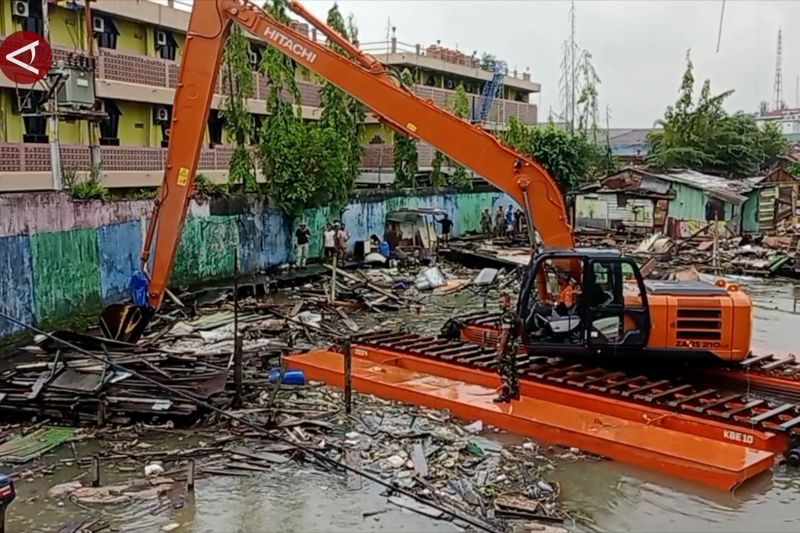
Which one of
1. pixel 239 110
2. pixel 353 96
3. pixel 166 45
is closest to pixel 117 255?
pixel 353 96

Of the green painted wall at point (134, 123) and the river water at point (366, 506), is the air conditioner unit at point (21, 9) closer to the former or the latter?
the green painted wall at point (134, 123)

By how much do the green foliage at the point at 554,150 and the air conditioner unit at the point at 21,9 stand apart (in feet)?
67.6

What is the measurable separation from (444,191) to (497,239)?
3.04 metres

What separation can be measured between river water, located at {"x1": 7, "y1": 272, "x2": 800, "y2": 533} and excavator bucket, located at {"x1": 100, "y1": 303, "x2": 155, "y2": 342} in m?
4.70

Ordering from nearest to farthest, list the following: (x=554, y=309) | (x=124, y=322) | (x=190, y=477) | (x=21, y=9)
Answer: (x=190, y=477) < (x=554, y=309) < (x=124, y=322) < (x=21, y=9)

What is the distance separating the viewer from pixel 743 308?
11180mm

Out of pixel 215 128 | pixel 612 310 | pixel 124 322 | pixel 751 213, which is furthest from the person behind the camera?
pixel 751 213

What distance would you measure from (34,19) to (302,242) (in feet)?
33.6

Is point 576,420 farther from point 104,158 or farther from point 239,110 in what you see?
point 104,158

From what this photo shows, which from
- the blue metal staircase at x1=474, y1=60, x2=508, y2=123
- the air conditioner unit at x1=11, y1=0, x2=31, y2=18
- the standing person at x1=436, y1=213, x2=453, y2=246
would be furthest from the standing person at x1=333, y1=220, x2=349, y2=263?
the blue metal staircase at x1=474, y1=60, x2=508, y2=123

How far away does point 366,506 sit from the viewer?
8.52 meters

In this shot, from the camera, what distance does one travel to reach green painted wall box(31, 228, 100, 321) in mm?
→ 16094

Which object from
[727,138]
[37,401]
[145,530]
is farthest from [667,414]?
[727,138]

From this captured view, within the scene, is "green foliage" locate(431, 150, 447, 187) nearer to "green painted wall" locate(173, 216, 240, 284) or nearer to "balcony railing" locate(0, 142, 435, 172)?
"balcony railing" locate(0, 142, 435, 172)
